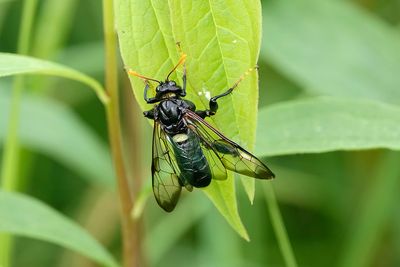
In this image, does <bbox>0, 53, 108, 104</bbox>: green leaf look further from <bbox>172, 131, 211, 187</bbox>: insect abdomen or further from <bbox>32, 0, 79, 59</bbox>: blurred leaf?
<bbox>32, 0, 79, 59</bbox>: blurred leaf

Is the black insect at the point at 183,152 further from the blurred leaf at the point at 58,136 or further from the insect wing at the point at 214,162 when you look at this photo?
the blurred leaf at the point at 58,136

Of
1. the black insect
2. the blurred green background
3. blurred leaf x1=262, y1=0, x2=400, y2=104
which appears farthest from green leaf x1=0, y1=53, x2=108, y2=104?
blurred leaf x1=262, y1=0, x2=400, y2=104

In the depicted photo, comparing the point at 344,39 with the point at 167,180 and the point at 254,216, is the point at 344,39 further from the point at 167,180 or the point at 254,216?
the point at 167,180

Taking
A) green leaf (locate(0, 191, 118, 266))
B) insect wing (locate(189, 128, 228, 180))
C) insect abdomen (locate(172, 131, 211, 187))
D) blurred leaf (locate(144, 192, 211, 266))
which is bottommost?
blurred leaf (locate(144, 192, 211, 266))

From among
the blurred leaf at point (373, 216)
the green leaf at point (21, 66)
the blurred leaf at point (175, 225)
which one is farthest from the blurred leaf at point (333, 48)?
the green leaf at point (21, 66)

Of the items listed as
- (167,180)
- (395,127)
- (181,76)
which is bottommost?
(167,180)

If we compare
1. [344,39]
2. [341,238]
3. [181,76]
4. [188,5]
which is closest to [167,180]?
[181,76]

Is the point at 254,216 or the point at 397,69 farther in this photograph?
the point at 254,216

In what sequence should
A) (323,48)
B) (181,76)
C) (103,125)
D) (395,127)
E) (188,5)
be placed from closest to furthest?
(188,5) → (181,76) → (395,127) → (323,48) → (103,125)
